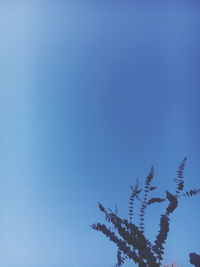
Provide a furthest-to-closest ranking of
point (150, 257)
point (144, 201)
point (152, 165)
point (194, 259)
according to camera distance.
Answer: point (152, 165), point (144, 201), point (150, 257), point (194, 259)

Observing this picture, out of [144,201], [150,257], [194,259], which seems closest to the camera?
[194,259]

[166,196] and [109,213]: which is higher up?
[109,213]

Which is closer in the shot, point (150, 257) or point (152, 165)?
point (150, 257)

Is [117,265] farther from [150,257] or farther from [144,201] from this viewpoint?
[144,201]

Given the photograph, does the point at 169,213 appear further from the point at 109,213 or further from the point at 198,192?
the point at 109,213

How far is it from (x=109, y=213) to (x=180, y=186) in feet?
2.12

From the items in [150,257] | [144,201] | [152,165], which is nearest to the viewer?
[150,257]

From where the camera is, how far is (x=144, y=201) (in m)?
2.89

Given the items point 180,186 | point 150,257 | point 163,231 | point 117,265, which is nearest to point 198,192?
point 180,186

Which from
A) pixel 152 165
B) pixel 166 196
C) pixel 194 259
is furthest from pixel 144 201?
pixel 194 259

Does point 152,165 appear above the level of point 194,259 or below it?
above

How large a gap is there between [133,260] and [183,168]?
86cm

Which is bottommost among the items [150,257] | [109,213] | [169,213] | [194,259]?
[194,259]

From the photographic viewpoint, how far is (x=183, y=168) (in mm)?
2871
